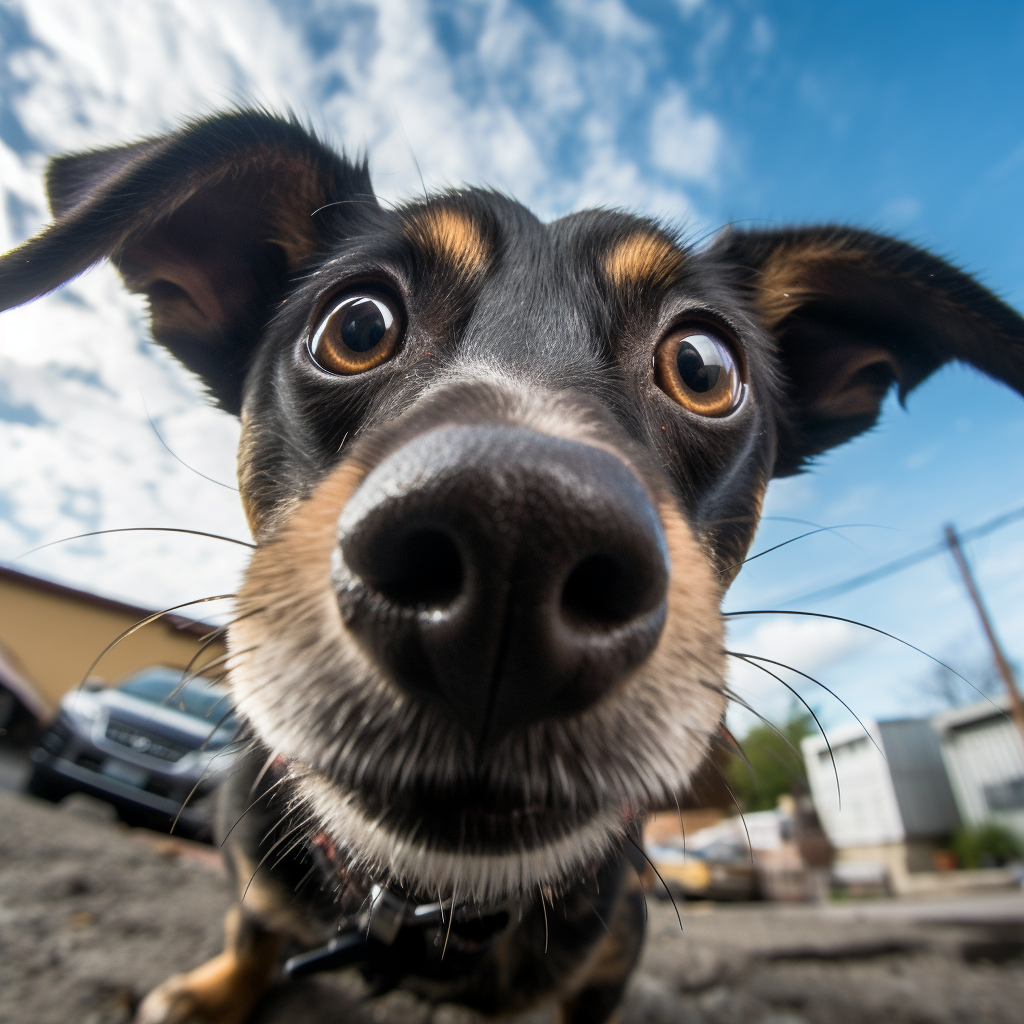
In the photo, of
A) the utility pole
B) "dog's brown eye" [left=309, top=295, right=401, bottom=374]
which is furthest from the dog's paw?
the utility pole

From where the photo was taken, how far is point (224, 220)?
76.5 inches

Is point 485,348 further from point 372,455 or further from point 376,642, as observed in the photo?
point 376,642

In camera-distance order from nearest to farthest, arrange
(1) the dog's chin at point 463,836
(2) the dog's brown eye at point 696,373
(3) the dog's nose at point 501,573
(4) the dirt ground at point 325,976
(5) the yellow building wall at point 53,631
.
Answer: (3) the dog's nose at point 501,573 < (1) the dog's chin at point 463,836 < (2) the dog's brown eye at point 696,373 < (4) the dirt ground at point 325,976 < (5) the yellow building wall at point 53,631

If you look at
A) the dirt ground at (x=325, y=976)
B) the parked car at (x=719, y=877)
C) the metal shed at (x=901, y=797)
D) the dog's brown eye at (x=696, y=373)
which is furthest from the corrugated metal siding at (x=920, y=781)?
the dog's brown eye at (x=696, y=373)

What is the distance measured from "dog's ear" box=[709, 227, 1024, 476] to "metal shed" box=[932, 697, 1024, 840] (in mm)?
15455

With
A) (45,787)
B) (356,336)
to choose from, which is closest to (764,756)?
(356,336)

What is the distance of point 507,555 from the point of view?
0.56 metres

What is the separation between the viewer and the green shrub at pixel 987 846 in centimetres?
1227

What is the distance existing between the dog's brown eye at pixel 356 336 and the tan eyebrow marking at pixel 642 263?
0.56 meters

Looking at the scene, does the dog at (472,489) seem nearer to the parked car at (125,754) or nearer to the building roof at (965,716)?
the parked car at (125,754)

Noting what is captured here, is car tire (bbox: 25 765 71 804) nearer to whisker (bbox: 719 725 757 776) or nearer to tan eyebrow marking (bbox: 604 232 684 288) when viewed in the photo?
whisker (bbox: 719 725 757 776)

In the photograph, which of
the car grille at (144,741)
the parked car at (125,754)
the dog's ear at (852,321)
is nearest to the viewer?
the dog's ear at (852,321)

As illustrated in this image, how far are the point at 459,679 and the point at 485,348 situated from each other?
791 millimetres

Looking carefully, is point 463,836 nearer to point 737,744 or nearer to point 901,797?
point 737,744
